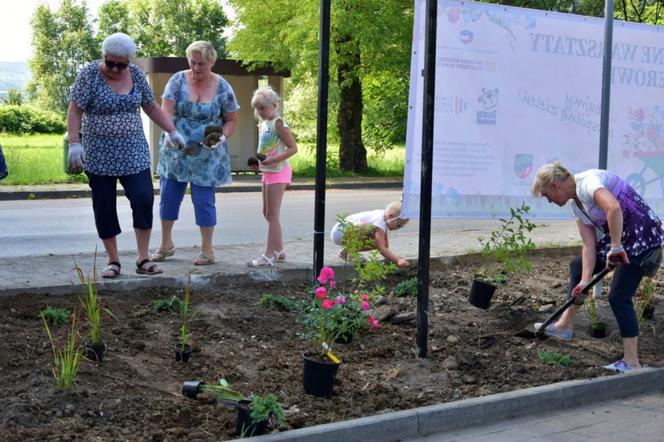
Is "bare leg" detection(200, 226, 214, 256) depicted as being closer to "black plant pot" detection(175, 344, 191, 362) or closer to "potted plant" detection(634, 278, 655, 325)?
"black plant pot" detection(175, 344, 191, 362)

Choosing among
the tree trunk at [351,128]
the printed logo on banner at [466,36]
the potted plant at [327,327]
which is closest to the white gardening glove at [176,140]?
the potted plant at [327,327]

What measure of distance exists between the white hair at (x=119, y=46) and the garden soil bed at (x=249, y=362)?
1.80m

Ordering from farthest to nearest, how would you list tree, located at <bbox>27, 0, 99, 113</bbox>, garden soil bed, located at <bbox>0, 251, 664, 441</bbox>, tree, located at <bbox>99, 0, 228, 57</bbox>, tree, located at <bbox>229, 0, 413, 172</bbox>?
1. tree, located at <bbox>99, 0, 228, 57</bbox>
2. tree, located at <bbox>27, 0, 99, 113</bbox>
3. tree, located at <bbox>229, 0, 413, 172</bbox>
4. garden soil bed, located at <bbox>0, 251, 664, 441</bbox>

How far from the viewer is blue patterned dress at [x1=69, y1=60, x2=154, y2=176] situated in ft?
23.5

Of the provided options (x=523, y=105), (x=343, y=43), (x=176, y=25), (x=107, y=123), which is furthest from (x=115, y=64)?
(x=176, y=25)

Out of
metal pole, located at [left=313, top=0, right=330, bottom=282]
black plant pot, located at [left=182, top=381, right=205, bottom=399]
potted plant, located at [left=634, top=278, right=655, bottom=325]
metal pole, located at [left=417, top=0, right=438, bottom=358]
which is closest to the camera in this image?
black plant pot, located at [left=182, top=381, right=205, bottom=399]

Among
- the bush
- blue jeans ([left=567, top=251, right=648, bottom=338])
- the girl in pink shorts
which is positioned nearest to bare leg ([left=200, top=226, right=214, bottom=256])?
the girl in pink shorts

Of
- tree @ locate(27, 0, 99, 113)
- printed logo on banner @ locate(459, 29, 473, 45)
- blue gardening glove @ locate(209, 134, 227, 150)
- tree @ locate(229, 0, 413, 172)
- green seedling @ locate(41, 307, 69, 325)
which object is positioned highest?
tree @ locate(27, 0, 99, 113)

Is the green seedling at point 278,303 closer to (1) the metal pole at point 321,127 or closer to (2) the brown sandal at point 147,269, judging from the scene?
(1) the metal pole at point 321,127

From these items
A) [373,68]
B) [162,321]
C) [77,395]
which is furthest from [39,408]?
[373,68]

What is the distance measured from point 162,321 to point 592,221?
117 inches

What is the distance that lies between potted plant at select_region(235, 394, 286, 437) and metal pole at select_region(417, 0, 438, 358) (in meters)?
1.66

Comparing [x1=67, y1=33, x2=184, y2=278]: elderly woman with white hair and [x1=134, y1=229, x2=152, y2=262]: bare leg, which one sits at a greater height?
[x1=67, y1=33, x2=184, y2=278]: elderly woman with white hair

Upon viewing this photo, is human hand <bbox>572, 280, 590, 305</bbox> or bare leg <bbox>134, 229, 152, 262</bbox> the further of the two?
bare leg <bbox>134, 229, 152, 262</bbox>
